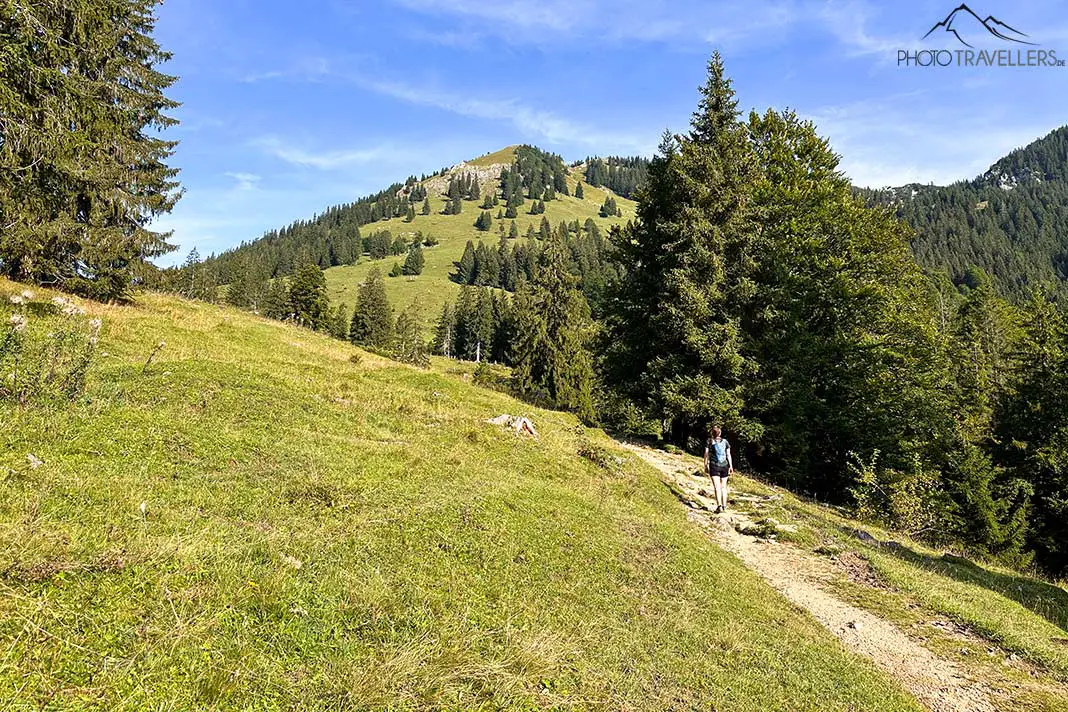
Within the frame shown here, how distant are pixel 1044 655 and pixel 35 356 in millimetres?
19284

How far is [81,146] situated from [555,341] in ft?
141

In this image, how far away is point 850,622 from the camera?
29.4 ft

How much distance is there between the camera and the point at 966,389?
113 ft

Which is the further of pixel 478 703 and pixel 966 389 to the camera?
pixel 966 389

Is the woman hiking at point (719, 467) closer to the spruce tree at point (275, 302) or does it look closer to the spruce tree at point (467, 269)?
the spruce tree at point (275, 302)

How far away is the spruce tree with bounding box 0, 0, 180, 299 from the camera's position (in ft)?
43.5

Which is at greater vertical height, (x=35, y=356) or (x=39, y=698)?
(x=35, y=356)

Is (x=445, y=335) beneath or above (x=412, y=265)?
beneath

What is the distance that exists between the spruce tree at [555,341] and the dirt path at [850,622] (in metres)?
39.3

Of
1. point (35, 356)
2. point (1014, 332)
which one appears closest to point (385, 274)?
point (1014, 332)

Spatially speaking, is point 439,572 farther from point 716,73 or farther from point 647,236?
point 716,73

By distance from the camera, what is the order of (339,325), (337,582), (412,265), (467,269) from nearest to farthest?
(337,582)
(339,325)
(467,269)
(412,265)

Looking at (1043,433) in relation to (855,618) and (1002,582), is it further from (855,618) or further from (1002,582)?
(855,618)

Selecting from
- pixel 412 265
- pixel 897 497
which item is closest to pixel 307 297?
pixel 897 497
